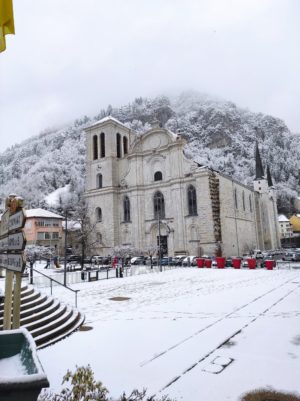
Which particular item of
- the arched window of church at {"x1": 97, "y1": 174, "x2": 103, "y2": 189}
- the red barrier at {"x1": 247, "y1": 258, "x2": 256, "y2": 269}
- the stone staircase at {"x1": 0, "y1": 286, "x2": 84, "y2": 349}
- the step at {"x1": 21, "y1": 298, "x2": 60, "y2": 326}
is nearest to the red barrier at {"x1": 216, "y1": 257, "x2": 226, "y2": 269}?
the red barrier at {"x1": 247, "y1": 258, "x2": 256, "y2": 269}

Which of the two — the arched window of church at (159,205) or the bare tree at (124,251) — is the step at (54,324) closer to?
the bare tree at (124,251)

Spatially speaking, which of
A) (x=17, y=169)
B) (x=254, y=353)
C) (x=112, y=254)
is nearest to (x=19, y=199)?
(x=254, y=353)

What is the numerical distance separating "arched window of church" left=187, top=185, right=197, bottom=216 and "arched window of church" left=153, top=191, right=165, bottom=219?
432cm

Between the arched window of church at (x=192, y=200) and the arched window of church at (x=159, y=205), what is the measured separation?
4.32 meters

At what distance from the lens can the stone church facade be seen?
40156mm

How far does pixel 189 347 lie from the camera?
6.64m

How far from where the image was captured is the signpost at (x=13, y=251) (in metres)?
4.68

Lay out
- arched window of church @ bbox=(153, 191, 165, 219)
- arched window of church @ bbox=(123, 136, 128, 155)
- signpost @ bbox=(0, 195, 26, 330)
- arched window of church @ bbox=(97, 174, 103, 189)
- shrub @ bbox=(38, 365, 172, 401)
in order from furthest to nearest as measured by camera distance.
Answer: arched window of church @ bbox=(123, 136, 128, 155)
arched window of church @ bbox=(97, 174, 103, 189)
arched window of church @ bbox=(153, 191, 165, 219)
signpost @ bbox=(0, 195, 26, 330)
shrub @ bbox=(38, 365, 172, 401)

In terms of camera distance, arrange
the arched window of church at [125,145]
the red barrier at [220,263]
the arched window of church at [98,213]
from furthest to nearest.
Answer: the arched window of church at [125,145] < the arched window of church at [98,213] < the red barrier at [220,263]

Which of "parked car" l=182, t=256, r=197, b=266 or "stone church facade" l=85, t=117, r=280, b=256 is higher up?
"stone church facade" l=85, t=117, r=280, b=256

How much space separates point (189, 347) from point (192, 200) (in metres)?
35.6

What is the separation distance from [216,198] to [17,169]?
→ 3649 inches

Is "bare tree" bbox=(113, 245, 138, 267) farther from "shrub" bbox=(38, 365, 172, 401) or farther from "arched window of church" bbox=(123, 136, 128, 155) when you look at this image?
"shrub" bbox=(38, 365, 172, 401)

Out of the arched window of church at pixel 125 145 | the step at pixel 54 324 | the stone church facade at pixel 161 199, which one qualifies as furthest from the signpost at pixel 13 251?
the arched window of church at pixel 125 145
